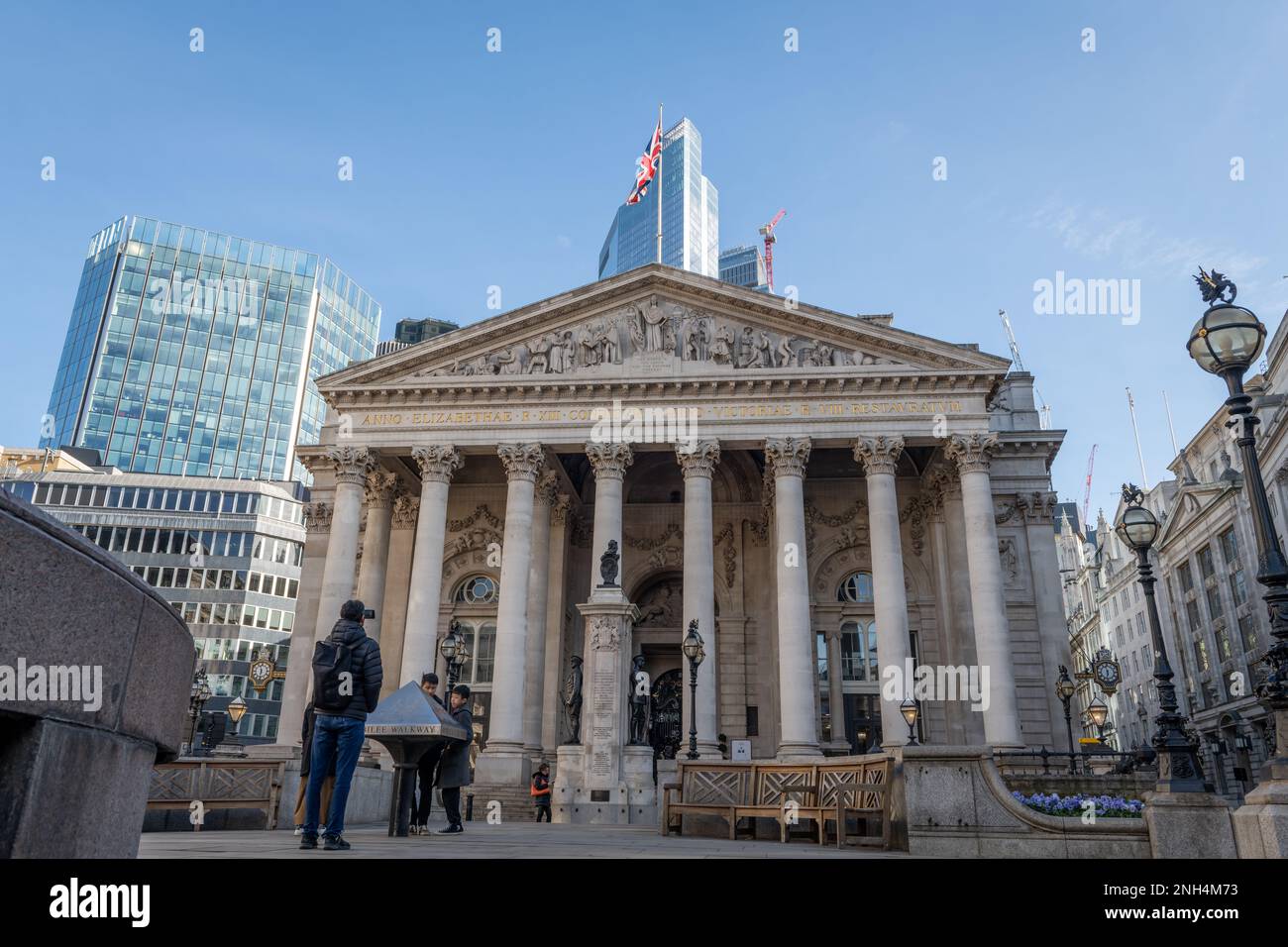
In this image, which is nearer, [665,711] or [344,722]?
[344,722]

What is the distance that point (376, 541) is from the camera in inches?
1460

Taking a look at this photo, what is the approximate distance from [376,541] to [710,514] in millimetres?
14195

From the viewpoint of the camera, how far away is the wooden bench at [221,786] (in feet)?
56.0

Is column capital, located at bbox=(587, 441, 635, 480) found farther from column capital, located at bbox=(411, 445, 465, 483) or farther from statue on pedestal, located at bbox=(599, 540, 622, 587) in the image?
statue on pedestal, located at bbox=(599, 540, 622, 587)

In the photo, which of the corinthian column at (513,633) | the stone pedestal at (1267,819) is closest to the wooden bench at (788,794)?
the stone pedestal at (1267,819)

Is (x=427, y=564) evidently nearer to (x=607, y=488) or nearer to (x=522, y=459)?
(x=522, y=459)

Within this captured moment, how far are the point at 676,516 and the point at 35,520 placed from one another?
3876 cm

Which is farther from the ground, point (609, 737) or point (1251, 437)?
point (1251, 437)

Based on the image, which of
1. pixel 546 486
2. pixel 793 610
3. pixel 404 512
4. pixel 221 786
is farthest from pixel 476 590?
pixel 221 786

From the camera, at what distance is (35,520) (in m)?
3.56

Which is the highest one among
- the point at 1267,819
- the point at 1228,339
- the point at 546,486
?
the point at 546,486

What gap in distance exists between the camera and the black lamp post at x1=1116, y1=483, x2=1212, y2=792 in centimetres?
1053
